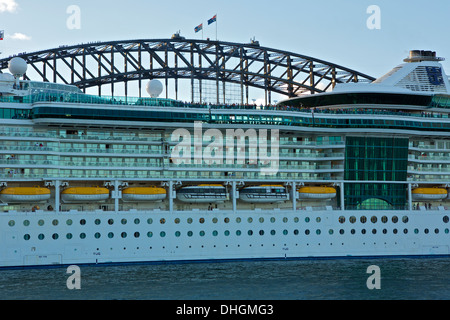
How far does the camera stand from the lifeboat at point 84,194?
3750 cm

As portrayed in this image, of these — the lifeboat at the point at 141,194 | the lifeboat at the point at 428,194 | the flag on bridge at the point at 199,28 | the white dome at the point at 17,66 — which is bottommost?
the lifeboat at the point at 428,194

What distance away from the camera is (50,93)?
39.9m

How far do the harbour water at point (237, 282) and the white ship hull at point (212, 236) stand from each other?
74 cm

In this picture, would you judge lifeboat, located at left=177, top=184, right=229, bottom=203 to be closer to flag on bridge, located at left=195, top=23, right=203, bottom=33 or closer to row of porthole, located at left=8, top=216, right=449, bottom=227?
row of porthole, located at left=8, top=216, right=449, bottom=227

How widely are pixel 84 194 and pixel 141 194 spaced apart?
3.21m

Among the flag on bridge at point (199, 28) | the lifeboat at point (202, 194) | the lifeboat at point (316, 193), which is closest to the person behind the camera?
the lifeboat at point (202, 194)

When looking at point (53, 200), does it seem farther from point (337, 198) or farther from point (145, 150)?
point (337, 198)

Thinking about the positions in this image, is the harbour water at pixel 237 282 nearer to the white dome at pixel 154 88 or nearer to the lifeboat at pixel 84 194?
the lifeboat at pixel 84 194

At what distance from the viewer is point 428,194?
44.2 m

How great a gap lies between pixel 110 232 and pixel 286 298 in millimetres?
12091

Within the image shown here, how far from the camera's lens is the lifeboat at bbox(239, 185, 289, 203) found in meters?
40.8

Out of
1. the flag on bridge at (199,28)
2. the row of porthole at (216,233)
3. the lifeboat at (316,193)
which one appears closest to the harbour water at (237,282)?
the row of porthole at (216,233)

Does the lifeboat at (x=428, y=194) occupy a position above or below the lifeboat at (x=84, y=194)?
below

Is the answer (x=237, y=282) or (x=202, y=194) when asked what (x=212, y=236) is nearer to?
(x=202, y=194)
